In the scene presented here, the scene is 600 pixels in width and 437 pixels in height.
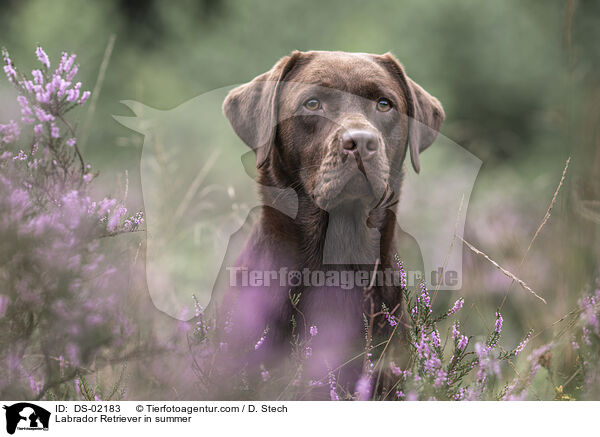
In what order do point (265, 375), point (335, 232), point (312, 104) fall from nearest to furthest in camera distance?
point (265, 375) < point (312, 104) < point (335, 232)

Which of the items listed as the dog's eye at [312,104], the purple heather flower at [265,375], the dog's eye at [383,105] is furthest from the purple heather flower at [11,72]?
the dog's eye at [383,105]

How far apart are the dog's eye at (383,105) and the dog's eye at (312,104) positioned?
0.27 metres

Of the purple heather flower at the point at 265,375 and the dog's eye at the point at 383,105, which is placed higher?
the dog's eye at the point at 383,105

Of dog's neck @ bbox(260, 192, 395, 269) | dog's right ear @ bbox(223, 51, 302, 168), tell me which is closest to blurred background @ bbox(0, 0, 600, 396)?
dog's right ear @ bbox(223, 51, 302, 168)

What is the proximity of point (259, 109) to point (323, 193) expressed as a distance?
55cm

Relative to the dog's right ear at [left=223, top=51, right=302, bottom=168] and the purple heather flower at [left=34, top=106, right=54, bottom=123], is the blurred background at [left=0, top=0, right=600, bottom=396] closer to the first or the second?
the dog's right ear at [left=223, top=51, right=302, bottom=168]

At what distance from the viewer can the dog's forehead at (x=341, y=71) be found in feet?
8.68

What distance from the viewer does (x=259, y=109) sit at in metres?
2.77

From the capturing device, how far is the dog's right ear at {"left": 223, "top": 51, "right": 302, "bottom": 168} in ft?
8.89

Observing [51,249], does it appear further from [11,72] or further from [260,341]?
[260,341]
